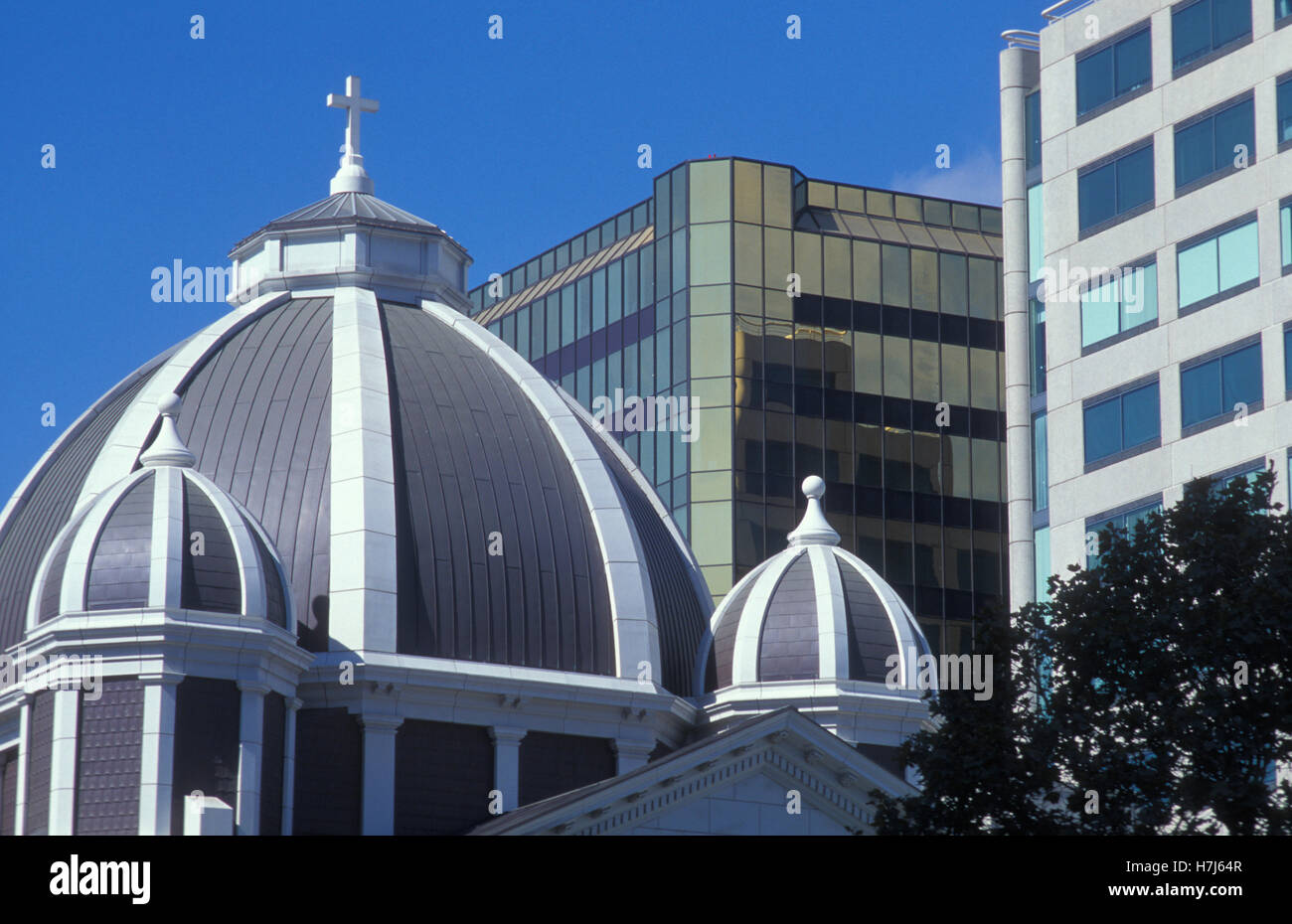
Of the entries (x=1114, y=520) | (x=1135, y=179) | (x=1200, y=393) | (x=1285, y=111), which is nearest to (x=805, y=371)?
(x=1135, y=179)

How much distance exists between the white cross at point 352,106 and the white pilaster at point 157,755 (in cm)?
2026

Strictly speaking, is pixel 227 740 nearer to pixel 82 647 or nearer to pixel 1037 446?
pixel 82 647

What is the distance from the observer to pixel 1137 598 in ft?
118

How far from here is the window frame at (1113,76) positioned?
171 ft

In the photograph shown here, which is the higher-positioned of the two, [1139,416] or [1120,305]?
[1120,305]

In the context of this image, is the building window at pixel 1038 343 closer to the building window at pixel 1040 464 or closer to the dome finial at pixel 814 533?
the building window at pixel 1040 464

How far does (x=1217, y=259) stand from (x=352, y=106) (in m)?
22.3

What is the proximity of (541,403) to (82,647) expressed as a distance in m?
13.5

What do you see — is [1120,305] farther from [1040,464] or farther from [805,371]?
[805,371]

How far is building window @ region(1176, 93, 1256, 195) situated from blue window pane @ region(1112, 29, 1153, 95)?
1.76 meters

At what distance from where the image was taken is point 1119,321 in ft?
171

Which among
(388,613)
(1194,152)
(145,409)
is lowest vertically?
(388,613)

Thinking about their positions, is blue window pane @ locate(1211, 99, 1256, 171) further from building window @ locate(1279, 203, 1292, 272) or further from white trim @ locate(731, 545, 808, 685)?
white trim @ locate(731, 545, 808, 685)

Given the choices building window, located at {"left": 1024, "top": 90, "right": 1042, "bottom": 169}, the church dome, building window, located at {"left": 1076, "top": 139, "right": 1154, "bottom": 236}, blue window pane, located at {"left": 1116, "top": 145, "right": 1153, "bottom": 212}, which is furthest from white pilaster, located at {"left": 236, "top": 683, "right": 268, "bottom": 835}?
building window, located at {"left": 1024, "top": 90, "right": 1042, "bottom": 169}
